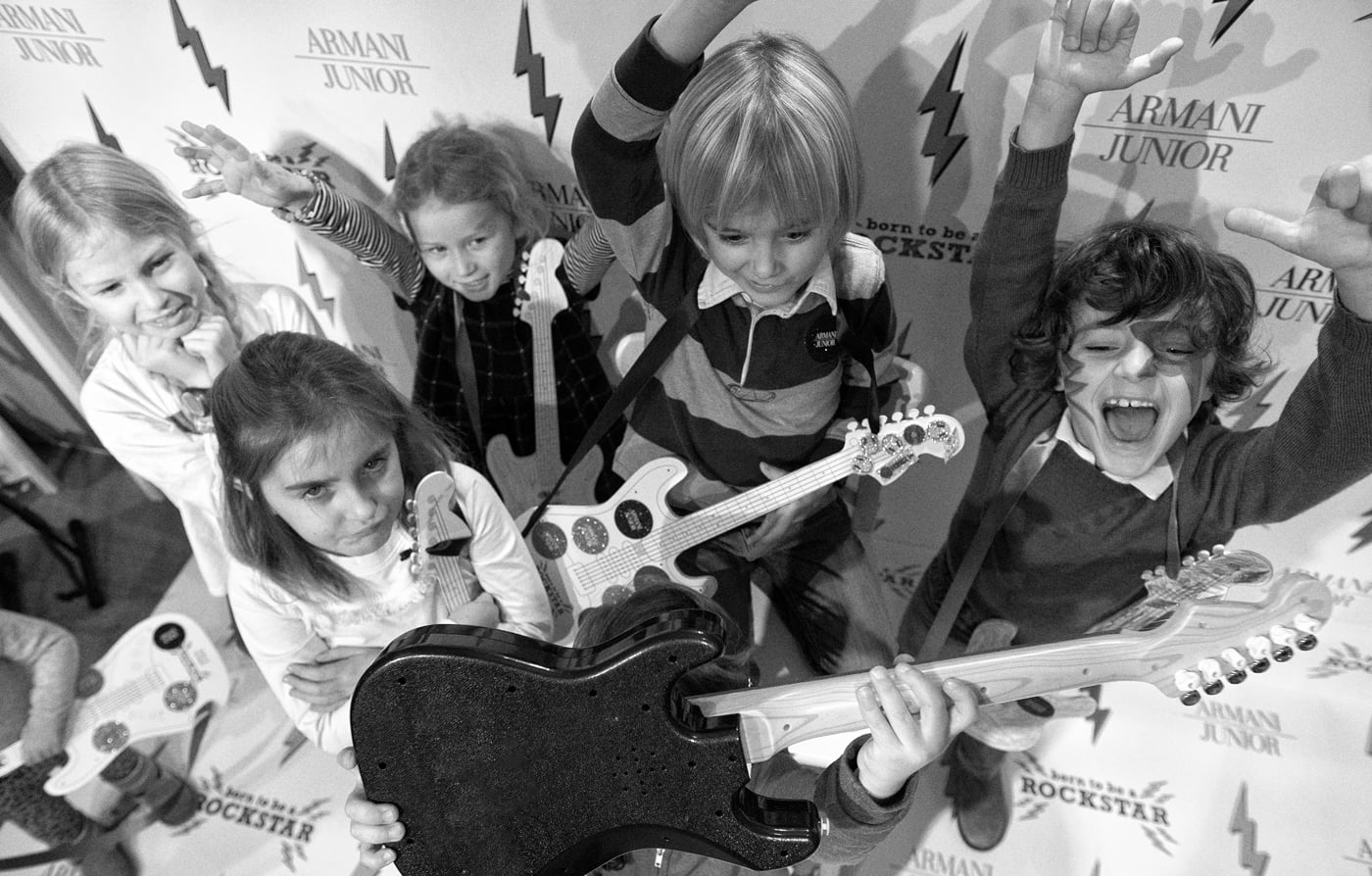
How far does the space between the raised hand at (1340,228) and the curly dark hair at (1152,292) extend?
14 centimetres

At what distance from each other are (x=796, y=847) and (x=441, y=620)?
22.3 inches

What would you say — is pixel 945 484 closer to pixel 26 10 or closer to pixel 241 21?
pixel 241 21

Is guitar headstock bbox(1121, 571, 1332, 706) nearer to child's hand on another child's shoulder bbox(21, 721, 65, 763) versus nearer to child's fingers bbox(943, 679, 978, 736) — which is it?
child's fingers bbox(943, 679, 978, 736)

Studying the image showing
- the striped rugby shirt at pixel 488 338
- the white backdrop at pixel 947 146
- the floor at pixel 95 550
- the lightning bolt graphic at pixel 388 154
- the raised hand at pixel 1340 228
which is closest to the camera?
the raised hand at pixel 1340 228

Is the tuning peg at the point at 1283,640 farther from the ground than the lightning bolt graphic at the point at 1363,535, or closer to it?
farther from the ground

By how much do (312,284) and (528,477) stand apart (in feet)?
1.79

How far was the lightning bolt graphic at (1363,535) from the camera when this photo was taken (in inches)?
51.9

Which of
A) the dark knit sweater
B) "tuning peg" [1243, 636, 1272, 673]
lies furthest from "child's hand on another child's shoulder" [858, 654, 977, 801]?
the dark knit sweater

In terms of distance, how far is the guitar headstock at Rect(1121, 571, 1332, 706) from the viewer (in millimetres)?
746

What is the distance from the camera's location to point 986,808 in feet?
4.32

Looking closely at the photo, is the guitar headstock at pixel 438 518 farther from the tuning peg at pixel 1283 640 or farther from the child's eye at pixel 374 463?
the tuning peg at pixel 1283 640

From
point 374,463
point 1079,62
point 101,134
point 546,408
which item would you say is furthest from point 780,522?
point 101,134

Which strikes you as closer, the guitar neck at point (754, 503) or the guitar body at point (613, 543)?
the guitar neck at point (754, 503)

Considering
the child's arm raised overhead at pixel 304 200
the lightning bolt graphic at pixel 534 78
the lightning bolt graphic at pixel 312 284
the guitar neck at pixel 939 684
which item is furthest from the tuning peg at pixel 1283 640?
the lightning bolt graphic at pixel 312 284
